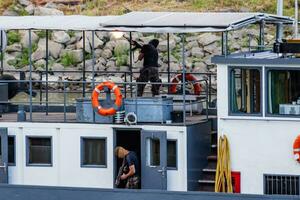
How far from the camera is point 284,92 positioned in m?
19.5

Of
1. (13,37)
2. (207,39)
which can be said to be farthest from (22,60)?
(207,39)

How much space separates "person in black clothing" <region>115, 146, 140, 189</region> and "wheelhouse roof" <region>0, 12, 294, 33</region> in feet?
5.61

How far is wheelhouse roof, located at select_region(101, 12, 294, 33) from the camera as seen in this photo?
65.4ft

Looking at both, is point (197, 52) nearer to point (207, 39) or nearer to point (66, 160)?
point (207, 39)

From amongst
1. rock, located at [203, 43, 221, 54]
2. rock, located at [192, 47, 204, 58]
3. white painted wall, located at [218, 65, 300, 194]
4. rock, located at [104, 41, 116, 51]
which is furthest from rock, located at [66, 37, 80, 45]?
white painted wall, located at [218, 65, 300, 194]

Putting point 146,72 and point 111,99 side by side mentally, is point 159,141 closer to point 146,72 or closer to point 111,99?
point 111,99

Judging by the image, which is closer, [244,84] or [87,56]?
[244,84]

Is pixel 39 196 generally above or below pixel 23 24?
below

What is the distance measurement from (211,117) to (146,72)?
69.6 inches

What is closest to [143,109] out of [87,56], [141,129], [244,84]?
[141,129]

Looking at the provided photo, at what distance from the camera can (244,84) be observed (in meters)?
19.7

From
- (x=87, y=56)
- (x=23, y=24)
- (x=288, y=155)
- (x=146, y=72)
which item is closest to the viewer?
(x=288, y=155)

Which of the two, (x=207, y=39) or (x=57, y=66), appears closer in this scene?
(x=57, y=66)

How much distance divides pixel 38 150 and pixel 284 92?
3719 mm
